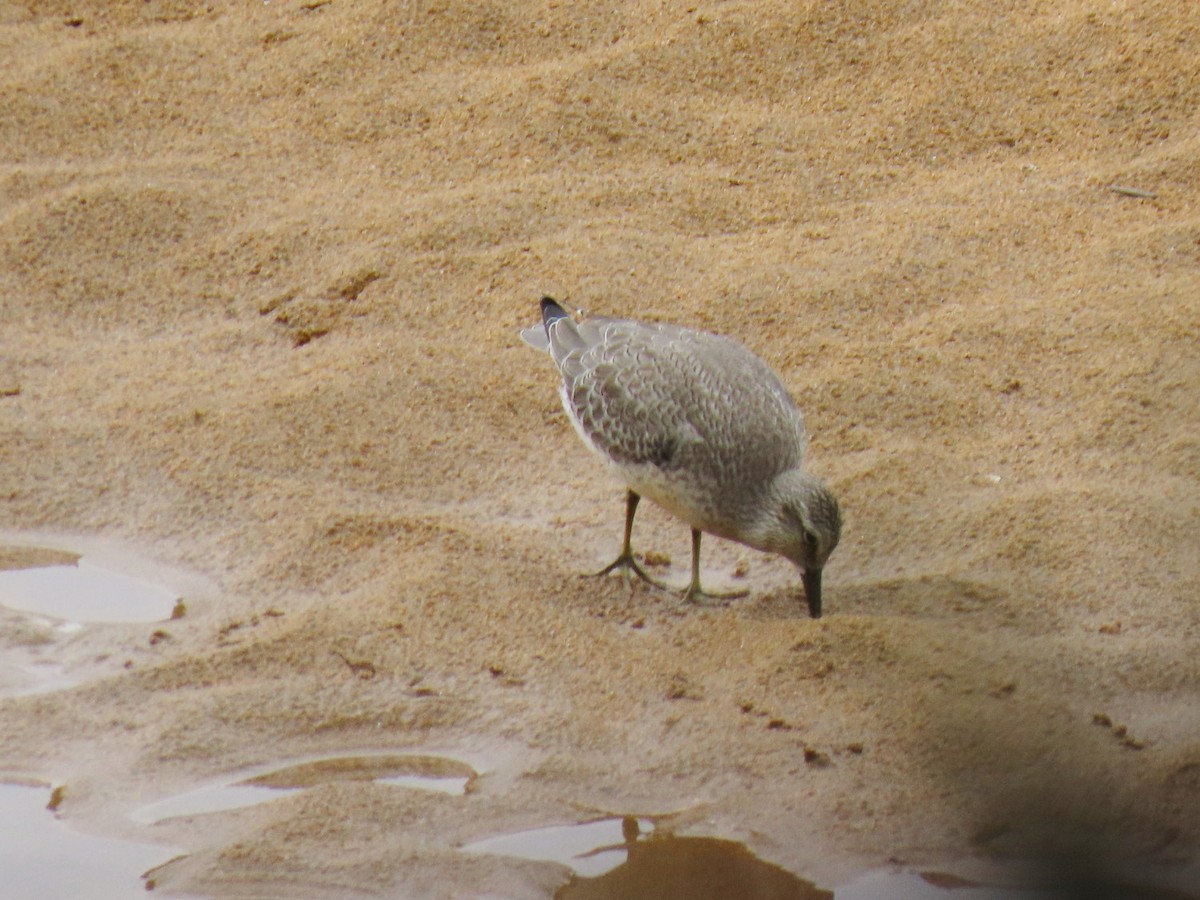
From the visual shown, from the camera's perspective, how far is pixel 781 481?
4.88 metres

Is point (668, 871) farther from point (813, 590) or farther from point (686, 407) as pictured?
point (686, 407)

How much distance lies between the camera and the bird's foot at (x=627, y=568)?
5164 millimetres

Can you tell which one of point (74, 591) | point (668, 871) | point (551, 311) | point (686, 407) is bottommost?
point (668, 871)

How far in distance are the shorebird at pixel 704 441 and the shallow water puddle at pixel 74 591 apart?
53.8 inches

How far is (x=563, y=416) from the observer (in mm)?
5996

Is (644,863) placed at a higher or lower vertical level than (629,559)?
lower

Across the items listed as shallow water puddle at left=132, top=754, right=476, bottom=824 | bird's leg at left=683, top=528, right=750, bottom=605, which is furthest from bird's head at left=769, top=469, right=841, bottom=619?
shallow water puddle at left=132, top=754, right=476, bottom=824

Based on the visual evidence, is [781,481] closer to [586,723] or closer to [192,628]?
[586,723]

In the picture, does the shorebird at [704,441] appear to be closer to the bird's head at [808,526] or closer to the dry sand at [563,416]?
the bird's head at [808,526]

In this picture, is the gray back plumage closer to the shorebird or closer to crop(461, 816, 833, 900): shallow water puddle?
the shorebird

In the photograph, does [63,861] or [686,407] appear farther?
[686,407]

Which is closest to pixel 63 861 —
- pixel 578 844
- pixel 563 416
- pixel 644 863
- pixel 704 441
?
pixel 578 844

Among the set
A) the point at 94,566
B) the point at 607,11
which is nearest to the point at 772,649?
the point at 94,566

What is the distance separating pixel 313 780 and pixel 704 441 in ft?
4.88
